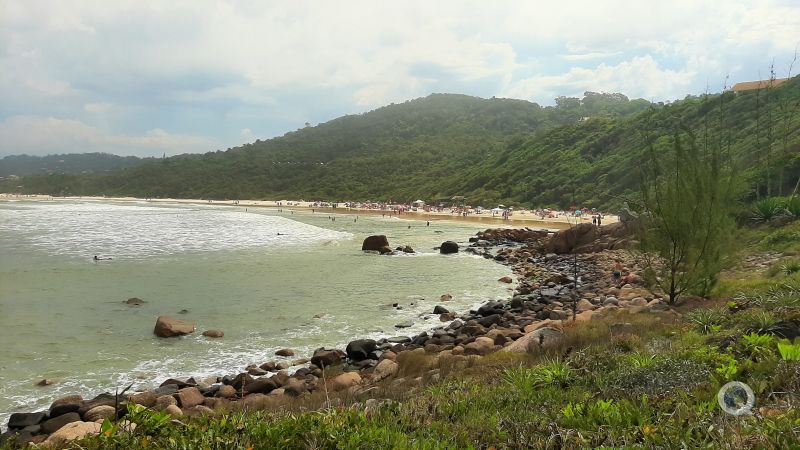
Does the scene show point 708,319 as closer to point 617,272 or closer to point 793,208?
point 617,272

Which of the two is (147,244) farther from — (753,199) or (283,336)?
(753,199)

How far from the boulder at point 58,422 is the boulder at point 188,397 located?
5.17 ft

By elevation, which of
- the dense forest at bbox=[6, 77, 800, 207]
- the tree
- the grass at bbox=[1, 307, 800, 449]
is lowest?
the grass at bbox=[1, 307, 800, 449]

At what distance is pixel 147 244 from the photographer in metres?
33.9

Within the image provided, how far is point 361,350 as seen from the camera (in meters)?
11.5

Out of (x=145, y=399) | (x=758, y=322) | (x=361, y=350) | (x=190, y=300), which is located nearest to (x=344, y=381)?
(x=361, y=350)

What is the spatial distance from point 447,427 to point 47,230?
49.7 meters

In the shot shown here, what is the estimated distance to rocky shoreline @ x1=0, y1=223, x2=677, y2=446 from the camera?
25.5 ft

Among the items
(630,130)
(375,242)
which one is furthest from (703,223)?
(630,130)

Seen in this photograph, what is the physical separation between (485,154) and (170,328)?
98414 mm

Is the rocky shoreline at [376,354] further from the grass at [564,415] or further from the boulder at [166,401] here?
the grass at [564,415]

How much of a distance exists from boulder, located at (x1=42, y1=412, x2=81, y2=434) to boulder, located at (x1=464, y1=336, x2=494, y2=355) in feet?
24.9

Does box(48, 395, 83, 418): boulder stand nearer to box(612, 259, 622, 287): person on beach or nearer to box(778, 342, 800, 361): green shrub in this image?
box(778, 342, 800, 361): green shrub

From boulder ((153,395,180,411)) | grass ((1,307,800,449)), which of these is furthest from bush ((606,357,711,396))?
boulder ((153,395,180,411))
